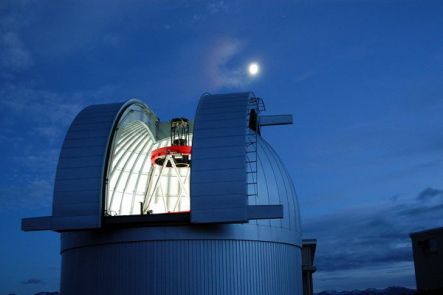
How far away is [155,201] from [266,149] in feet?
21.9

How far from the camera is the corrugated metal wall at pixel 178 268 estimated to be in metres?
18.5

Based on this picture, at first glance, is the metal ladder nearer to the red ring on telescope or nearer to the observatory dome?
the observatory dome

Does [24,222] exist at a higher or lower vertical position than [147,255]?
higher

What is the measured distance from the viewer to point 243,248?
19297 millimetres

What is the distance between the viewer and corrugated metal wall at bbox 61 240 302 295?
18.5 metres

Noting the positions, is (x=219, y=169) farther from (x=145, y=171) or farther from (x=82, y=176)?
(x=145, y=171)

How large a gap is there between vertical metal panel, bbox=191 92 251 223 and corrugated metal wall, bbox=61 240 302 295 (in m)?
1.81

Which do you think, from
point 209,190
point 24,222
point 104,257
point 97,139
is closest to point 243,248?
point 209,190

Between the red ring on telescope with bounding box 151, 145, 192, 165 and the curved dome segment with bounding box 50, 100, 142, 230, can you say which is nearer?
the curved dome segment with bounding box 50, 100, 142, 230

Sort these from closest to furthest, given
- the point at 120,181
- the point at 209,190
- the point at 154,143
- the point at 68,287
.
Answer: the point at 209,190, the point at 68,287, the point at 120,181, the point at 154,143

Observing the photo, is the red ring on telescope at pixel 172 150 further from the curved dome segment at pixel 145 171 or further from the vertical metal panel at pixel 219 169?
the vertical metal panel at pixel 219 169

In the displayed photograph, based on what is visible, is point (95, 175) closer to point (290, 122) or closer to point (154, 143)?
point (154, 143)

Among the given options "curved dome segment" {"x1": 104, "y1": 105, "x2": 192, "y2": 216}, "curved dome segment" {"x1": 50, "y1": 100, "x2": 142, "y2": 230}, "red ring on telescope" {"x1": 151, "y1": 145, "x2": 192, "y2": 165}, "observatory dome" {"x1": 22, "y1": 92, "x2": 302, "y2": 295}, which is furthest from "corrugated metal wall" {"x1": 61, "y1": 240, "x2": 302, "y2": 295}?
"red ring on telescope" {"x1": 151, "y1": 145, "x2": 192, "y2": 165}

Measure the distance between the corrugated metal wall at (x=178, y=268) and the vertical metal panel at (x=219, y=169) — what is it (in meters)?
1.81
